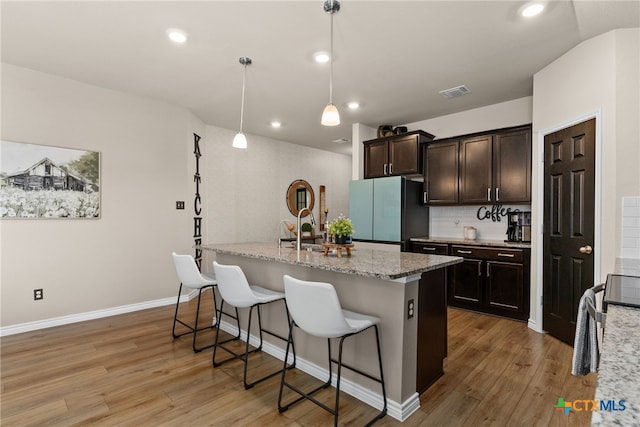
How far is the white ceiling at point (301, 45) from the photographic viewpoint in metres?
2.42

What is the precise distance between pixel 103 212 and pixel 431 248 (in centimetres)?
416

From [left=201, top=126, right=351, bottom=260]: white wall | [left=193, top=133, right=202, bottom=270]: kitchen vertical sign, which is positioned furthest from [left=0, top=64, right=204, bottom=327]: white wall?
[left=201, top=126, right=351, bottom=260]: white wall

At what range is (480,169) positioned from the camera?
4281 mm

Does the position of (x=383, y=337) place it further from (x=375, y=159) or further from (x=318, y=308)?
(x=375, y=159)

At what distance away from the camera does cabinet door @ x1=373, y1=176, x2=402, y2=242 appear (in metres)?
4.58

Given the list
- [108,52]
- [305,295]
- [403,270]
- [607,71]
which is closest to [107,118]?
[108,52]

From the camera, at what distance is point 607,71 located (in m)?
2.66

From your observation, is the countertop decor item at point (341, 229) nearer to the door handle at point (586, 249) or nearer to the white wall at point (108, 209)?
the door handle at point (586, 249)

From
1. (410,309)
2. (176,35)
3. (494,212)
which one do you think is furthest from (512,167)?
(176,35)

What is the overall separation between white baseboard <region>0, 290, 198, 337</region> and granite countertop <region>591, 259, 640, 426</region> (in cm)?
458

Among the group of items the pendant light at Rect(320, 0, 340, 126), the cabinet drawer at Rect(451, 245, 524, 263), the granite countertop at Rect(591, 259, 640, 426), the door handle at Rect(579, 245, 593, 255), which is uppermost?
the pendant light at Rect(320, 0, 340, 126)

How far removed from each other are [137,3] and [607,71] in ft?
12.1

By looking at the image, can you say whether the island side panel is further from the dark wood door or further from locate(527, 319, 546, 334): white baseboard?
locate(527, 319, 546, 334): white baseboard

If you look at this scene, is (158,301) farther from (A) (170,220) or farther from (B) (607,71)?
(B) (607,71)
